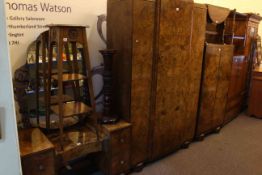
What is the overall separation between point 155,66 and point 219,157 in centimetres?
151

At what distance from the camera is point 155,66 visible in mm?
2336

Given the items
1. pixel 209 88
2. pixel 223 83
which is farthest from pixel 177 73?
pixel 223 83

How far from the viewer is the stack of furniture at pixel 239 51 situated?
3.72m

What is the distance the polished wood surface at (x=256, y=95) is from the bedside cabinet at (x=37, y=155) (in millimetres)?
3882

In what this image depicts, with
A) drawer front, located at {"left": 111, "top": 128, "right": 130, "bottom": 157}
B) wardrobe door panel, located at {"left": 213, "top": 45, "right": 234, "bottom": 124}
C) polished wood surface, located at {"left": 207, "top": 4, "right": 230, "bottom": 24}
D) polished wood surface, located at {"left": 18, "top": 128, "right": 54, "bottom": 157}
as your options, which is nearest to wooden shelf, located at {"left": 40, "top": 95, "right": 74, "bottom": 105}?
polished wood surface, located at {"left": 18, "top": 128, "right": 54, "bottom": 157}

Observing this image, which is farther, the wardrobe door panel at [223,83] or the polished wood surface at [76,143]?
the wardrobe door panel at [223,83]

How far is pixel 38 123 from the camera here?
2.07 meters

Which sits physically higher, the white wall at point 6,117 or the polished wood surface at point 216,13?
the polished wood surface at point 216,13

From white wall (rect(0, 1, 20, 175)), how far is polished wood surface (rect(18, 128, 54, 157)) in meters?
0.39

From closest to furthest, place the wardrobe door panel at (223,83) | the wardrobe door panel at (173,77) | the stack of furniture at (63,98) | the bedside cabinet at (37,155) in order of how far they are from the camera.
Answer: the bedside cabinet at (37,155)
the stack of furniture at (63,98)
the wardrobe door panel at (173,77)
the wardrobe door panel at (223,83)

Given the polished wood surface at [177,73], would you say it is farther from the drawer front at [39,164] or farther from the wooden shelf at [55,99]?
the drawer front at [39,164]

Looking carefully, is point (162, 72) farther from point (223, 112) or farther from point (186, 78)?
point (223, 112)

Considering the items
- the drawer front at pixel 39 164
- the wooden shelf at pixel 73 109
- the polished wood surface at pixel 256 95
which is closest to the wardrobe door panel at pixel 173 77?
the wooden shelf at pixel 73 109

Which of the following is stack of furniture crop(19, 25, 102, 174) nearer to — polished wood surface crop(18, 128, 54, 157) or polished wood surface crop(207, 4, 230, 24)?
polished wood surface crop(18, 128, 54, 157)
